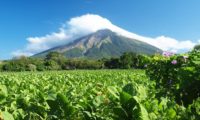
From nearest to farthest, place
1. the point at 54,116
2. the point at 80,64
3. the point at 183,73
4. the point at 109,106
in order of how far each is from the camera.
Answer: the point at 109,106 → the point at 54,116 → the point at 183,73 → the point at 80,64

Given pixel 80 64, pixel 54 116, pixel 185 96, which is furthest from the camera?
pixel 80 64

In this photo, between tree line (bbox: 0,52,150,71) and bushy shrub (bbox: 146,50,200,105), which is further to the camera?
tree line (bbox: 0,52,150,71)

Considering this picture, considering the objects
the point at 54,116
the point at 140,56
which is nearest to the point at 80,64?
the point at 140,56

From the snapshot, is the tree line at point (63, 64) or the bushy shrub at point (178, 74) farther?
the tree line at point (63, 64)

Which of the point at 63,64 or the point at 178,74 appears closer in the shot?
the point at 178,74

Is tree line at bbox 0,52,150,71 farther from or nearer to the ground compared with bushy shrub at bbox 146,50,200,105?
farther from the ground

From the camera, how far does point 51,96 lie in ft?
12.1

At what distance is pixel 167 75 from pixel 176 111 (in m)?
5.59

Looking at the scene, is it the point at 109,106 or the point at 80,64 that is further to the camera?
the point at 80,64

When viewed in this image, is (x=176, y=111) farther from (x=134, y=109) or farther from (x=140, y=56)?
(x=140, y=56)

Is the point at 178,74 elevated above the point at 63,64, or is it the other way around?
the point at 63,64

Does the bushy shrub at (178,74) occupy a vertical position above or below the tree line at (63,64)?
below

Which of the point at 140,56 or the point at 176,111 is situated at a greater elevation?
the point at 140,56

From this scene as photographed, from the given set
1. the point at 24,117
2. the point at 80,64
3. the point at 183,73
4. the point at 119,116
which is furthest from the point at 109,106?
the point at 80,64
